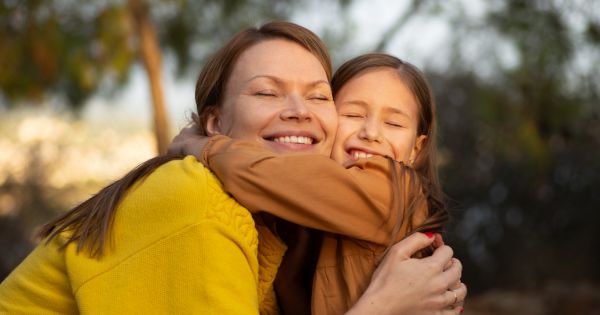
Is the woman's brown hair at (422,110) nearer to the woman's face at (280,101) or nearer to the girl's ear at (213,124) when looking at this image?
the woman's face at (280,101)

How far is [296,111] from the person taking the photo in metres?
3.15

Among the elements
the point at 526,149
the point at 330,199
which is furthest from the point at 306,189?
the point at 526,149


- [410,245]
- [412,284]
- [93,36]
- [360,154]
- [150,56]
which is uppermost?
[93,36]

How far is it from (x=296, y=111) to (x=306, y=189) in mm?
445

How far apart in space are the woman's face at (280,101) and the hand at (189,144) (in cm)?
13

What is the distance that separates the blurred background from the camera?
33.1 feet

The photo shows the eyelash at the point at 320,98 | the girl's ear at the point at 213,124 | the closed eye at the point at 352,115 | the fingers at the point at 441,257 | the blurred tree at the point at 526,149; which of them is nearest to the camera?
the fingers at the point at 441,257

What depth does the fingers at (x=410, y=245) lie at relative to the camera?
2969mm

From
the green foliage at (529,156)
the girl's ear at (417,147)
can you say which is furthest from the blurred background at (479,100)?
the girl's ear at (417,147)

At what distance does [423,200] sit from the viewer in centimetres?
320

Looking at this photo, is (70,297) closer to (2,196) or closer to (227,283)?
(227,283)

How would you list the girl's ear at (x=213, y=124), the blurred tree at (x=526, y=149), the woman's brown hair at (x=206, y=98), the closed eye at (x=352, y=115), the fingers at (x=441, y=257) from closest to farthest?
the woman's brown hair at (x=206, y=98), the fingers at (x=441, y=257), the girl's ear at (x=213, y=124), the closed eye at (x=352, y=115), the blurred tree at (x=526, y=149)

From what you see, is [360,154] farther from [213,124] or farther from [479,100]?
[479,100]

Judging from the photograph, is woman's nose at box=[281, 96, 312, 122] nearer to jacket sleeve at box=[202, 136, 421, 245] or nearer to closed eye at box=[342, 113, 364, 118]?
jacket sleeve at box=[202, 136, 421, 245]
